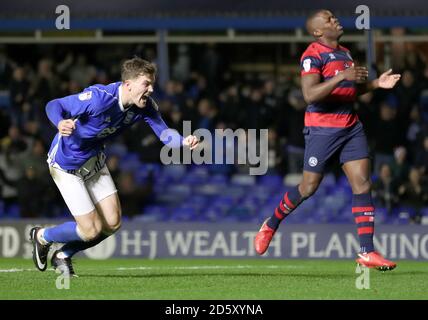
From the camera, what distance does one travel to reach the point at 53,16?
18438 millimetres

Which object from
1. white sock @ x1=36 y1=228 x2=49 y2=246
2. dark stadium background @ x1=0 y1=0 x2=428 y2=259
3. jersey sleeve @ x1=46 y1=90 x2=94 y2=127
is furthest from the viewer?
dark stadium background @ x1=0 y1=0 x2=428 y2=259

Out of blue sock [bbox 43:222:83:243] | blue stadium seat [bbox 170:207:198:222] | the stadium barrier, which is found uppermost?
blue sock [bbox 43:222:83:243]

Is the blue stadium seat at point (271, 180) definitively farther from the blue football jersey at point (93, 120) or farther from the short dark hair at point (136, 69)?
the short dark hair at point (136, 69)

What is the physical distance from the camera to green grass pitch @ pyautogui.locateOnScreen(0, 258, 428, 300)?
8.84 meters

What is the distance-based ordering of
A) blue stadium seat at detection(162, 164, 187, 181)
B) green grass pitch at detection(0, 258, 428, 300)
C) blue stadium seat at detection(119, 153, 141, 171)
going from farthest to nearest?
1. blue stadium seat at detection(162, 164, 187, 181)
2. blue stadium seat at detection(119, 153, 141, 171)
3. green grass pitch at detection(0, 258, 428, 300)

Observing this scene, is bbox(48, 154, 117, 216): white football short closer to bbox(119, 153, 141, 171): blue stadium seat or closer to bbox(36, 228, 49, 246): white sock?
bbox(36, 228, 49, 246): white sock

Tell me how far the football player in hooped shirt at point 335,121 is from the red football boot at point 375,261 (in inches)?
0.4

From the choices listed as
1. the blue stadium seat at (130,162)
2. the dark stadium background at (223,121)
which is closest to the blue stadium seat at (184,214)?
the dark stadium background at (223,121)

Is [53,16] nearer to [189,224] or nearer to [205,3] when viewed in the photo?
[205,3]

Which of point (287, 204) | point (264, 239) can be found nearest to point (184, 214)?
point (264, 239)

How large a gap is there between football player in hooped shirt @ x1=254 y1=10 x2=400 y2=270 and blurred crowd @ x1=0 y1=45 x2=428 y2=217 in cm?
683

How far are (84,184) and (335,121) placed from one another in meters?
2.27

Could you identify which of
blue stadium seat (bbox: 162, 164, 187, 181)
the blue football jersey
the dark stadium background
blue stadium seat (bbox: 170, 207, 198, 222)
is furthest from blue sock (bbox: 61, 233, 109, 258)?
blue stadium seat (bbox: 162, 164, 187, 181)

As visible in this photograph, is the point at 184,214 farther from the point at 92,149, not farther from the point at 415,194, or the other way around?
the point at 92,149
